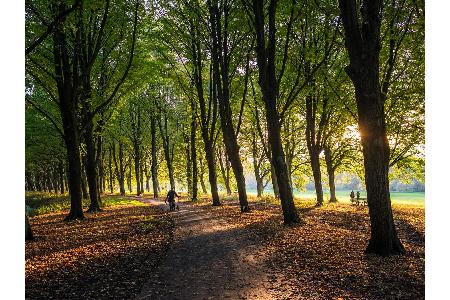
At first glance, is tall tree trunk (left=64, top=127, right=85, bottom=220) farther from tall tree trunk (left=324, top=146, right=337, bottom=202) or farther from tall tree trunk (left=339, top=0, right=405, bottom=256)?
tall tree trunk (left=324, top=146, right=337, bottom=202)

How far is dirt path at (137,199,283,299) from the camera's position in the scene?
27.0 feet

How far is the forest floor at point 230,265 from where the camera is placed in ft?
26.9

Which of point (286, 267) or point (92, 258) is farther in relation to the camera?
point (92, 258)

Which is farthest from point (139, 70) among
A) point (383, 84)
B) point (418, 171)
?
point (418, 171)

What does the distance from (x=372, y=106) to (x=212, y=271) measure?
620cm

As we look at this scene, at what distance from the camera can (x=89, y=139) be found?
26.5 metres

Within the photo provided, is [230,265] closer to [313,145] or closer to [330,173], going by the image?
[313,145]

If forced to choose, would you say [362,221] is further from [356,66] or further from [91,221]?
[91,221]

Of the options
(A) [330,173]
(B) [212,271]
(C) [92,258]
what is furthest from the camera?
(A) [330,173]

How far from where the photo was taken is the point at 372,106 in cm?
1052

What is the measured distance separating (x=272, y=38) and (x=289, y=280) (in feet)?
38.2

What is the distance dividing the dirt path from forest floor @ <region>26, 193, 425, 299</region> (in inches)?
0.9
